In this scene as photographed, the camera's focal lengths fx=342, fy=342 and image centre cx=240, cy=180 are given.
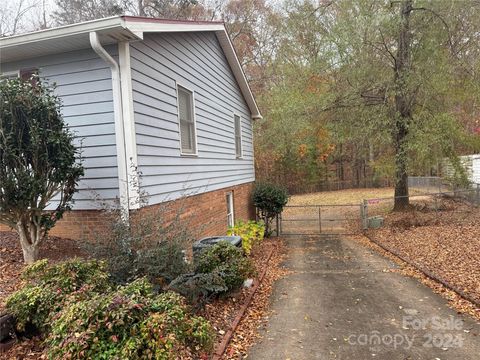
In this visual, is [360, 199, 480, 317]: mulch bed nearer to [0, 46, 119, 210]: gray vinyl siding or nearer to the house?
the house

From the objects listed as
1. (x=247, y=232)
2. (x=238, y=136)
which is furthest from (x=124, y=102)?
(x=238, y=136)

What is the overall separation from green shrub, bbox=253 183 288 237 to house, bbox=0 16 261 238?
4789mm

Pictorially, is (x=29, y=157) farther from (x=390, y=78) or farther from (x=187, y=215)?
(x=390, y=78)

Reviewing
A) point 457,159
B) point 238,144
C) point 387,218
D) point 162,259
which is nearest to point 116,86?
point 162,259

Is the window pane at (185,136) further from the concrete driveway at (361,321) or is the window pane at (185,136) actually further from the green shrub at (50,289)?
the green shrub at (50,289)

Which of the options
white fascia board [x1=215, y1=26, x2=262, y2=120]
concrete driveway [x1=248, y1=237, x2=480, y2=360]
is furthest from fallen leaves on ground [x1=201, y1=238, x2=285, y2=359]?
white fascia board [x1=215, y1=26, x2=262, y2=120]

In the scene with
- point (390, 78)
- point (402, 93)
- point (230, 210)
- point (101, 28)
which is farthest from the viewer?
point (390, 78)

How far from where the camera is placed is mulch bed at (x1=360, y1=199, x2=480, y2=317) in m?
6.57

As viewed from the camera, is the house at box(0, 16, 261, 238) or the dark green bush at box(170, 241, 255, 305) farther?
the house at box(0, 16, 261, 238)

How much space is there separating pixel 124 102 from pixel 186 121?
8.00 ft

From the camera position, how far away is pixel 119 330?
112 inches

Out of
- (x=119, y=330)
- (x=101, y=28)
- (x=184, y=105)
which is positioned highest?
(x=101, y=28)

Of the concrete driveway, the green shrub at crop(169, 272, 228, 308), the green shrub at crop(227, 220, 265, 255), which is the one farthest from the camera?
the green shrub at crop(227, 220, 265, 255)

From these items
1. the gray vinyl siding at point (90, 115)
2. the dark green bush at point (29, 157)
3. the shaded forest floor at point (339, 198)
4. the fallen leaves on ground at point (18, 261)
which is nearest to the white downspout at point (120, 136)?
the gray vinyl siding at point (90, 115)
